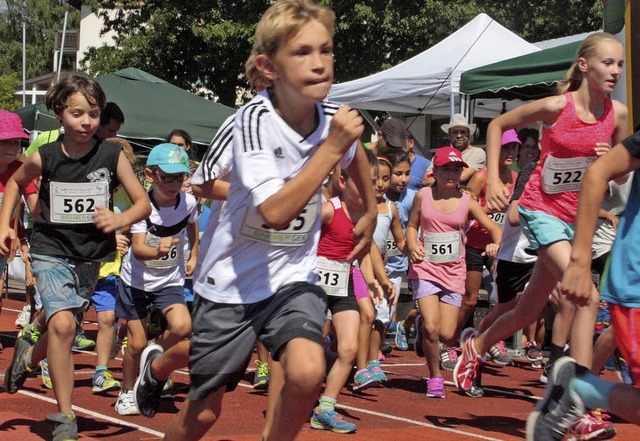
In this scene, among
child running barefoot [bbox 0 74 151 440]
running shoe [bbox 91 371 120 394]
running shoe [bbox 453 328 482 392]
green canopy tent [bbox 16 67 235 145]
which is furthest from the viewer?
green canopy tent [bbox 16 67 235 145]

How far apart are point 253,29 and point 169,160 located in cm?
2602

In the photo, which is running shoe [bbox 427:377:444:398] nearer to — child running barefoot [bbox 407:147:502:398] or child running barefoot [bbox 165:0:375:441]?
child running barefoot [bbox 407:147:502:398]

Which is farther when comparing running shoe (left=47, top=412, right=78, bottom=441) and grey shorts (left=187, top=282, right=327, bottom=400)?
running shoe (left=47, top=412, right=78, bottom=441)

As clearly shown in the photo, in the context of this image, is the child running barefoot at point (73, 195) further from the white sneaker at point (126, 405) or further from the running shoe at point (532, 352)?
the running shoe at point (532, 352)

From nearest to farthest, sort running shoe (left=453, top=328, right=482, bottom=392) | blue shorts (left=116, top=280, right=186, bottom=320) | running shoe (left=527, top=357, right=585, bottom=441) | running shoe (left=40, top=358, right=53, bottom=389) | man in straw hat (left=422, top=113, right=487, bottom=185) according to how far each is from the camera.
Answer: running shoe (left=527, top=357, right=585, bottom=441)
running shoe (left=453, top=328, right=482, bottom=392)
blue shorts (left=116, top=280, right=186, bottom=320)
running shoe (left=40, top=358, right=53, bottom=389)
man in straw hat (left=422, top=113, right=487, bottom=185)

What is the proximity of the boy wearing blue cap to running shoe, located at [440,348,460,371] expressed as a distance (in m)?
2.88

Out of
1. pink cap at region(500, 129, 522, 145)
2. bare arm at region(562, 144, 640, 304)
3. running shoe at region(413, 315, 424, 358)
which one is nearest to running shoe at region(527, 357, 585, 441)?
bare arm at region(562, 144, 640, 304)

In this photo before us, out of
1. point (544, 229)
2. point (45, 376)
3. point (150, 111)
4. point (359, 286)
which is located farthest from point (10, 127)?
point (150, 111)

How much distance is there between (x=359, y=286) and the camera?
7.86 metres

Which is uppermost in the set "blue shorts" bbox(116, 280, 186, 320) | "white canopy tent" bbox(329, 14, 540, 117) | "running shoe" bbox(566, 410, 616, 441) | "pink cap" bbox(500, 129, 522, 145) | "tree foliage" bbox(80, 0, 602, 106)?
"tree foliage" bbox(80, 0, 602, 106)

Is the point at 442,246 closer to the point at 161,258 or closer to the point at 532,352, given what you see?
the point at 532,352

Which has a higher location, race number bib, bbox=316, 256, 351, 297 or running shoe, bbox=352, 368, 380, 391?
race number bib, bbox=316, 256, 351, 297

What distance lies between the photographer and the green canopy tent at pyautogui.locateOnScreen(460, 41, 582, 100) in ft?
40.8

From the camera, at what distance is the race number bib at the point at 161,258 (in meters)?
7.62
